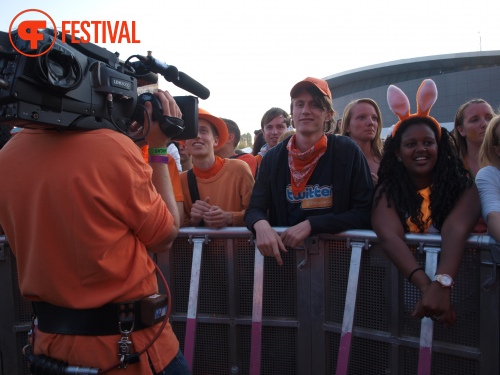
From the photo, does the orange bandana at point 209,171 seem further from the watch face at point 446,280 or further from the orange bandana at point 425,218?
the watch face at point 446,280

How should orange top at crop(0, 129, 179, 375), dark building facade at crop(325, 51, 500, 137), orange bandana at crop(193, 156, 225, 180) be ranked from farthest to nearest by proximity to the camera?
dark building facade at crop(325, 51, 500, 137), orange bandana at crop(193, 156, 225, 180), orange top at crop(0, 129, 179, 375)

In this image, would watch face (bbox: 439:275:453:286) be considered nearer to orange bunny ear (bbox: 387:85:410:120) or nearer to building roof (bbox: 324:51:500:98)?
orange bunny ear (bbox: 387:85:410:120)

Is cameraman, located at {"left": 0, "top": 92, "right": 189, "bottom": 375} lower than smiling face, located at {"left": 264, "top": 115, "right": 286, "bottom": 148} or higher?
lower

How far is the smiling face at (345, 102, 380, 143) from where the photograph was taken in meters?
3.71

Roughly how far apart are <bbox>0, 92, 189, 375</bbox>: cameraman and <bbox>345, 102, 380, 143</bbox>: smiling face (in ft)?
8.62

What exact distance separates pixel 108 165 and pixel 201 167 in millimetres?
1953

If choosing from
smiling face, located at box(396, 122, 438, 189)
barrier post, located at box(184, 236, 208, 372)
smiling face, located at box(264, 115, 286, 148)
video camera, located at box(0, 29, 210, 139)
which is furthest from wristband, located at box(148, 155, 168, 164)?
smiling face, located at box(264, 115, 286, 148)

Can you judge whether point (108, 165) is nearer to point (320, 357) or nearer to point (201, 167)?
point (320, 357)

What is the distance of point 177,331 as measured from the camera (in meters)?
2.53

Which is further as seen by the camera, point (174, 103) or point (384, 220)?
point (384, 220)

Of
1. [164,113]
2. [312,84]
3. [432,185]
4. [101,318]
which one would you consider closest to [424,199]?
[432,185]

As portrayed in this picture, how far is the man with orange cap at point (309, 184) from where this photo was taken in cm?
223

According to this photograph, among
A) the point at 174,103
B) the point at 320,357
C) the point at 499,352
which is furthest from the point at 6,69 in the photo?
the point at 499,352

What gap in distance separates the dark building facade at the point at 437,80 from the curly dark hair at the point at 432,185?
99.7ft
